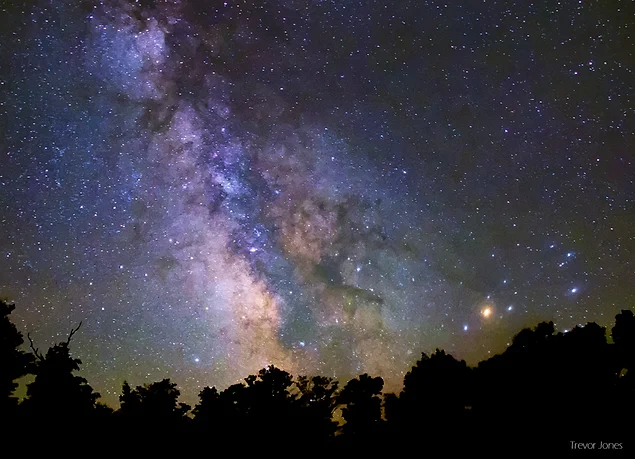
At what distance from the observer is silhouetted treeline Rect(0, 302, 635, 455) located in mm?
18797

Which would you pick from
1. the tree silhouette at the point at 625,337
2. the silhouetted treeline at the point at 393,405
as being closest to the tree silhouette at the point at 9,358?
the silhouetted treeline at the point at 393,405

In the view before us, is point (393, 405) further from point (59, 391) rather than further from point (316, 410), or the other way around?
point (59, 391)

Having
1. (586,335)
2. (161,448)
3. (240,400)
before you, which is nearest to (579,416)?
(586,335)

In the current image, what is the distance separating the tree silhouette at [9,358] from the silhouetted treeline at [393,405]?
0.04 m

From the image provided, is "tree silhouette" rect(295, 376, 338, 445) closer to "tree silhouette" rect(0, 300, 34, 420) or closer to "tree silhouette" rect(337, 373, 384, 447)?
"tree silhouette" rect(337, 373, 384, 447)

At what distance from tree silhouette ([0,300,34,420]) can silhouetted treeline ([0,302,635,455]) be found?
4 centimetres

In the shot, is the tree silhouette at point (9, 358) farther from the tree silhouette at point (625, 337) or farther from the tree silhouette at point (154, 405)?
the tree silhouette at point (625, 337)

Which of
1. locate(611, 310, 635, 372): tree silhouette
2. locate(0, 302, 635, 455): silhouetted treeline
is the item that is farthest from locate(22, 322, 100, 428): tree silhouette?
locate(611, 310, 635, 372): tree silhouette

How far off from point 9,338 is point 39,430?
4347 mm

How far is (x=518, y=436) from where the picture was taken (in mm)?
19000

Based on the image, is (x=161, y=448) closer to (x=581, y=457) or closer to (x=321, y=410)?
(x=321, y=410)

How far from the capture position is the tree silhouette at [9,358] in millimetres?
19198

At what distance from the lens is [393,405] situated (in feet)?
81.5

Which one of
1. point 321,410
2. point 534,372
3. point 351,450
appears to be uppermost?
point 534,372
